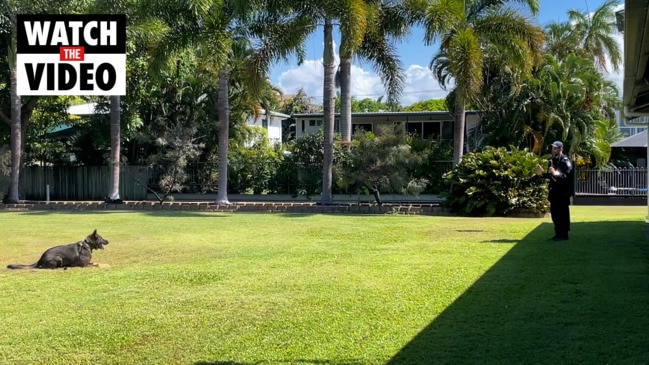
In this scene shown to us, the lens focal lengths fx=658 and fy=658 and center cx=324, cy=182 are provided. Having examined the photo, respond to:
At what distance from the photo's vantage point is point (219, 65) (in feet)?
67.5

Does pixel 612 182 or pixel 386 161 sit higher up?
pixel 386 161

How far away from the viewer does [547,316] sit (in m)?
6.05

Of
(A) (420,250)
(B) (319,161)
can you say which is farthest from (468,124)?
(A) (420,250)

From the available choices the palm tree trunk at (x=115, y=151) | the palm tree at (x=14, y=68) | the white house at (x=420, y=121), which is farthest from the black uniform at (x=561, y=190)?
the white house at (x=420, y=121)

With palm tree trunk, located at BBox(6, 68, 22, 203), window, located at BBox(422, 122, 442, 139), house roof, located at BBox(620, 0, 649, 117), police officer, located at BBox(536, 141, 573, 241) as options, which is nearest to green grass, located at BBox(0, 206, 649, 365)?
police officer, located at BBox(536, 141, 573, 241)

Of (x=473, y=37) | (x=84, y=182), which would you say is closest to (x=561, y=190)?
(x=473, y=37)

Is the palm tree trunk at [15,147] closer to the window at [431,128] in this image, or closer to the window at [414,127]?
the window at [414,127]

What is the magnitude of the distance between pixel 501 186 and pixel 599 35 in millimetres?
23380

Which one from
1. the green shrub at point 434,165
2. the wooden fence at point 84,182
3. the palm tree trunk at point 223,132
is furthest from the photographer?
the wooden fence at point 84,182

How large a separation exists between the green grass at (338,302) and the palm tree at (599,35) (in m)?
27.8

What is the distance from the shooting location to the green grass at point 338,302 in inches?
204

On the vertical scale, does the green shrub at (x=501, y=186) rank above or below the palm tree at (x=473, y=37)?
below

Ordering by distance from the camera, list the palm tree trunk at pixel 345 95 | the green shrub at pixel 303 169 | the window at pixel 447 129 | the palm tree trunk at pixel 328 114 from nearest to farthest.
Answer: the palm tree trunk at pixel 328 114
the palm tree trunk at pixel 345 95
the green shrub at pixel 303 169
the window at pixel 447 129

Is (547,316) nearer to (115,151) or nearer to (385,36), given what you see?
(385,36)
